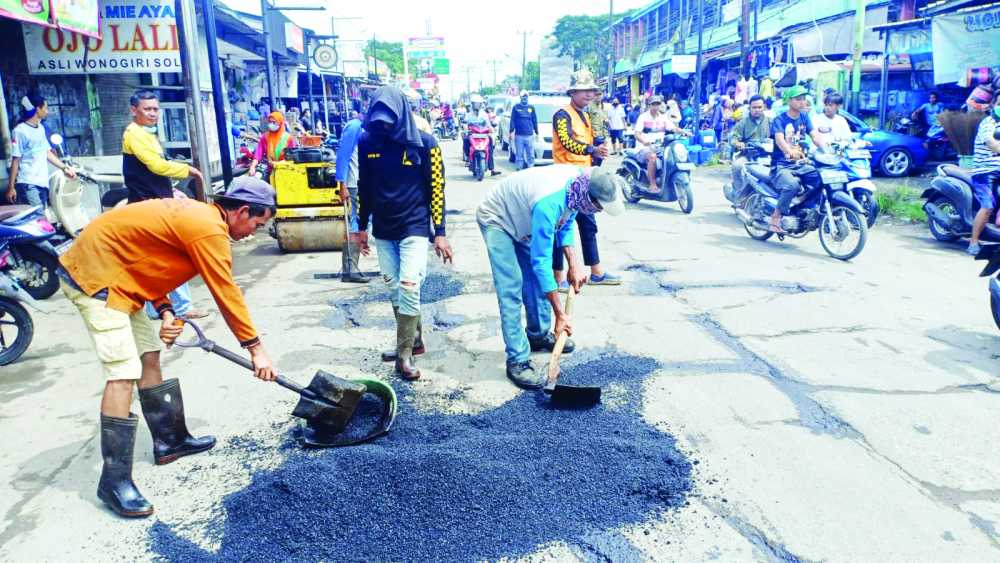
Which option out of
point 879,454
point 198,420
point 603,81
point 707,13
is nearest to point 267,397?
point 198,420

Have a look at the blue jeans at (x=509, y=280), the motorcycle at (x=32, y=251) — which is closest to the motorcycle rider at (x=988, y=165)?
the blue jeans at (x=509, y=280)

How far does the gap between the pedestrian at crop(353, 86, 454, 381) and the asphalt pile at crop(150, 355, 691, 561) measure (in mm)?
1034

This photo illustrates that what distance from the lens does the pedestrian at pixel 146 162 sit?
560 centimetres

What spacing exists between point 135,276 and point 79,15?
7206 millimetres

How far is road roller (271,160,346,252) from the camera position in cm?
862

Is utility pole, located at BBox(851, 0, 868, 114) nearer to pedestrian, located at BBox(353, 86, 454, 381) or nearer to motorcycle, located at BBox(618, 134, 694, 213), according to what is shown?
motorcycle, located at BBox(618, 134, 694, 213)

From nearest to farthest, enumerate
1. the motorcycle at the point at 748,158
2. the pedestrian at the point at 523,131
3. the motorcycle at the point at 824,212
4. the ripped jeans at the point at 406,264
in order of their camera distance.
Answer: the ripped jeans at the point at 406,264, the motorcycle at the point at 824,212, the motorcycle at the point at 748,158, the pedestrian at the point at 523,131

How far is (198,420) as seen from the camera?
432cm

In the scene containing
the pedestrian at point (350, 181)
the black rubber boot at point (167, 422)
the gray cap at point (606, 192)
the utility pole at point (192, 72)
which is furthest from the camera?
the utility pole at point (192, 72)

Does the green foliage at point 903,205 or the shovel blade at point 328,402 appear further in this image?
the green foliage at point 903,205

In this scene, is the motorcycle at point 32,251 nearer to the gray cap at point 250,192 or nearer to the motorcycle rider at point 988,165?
the gray cap at point 250,192

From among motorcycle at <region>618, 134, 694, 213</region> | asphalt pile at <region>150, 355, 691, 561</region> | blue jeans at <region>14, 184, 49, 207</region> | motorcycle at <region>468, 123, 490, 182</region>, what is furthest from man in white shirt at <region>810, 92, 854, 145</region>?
blue jeans at <region>14, 184, 49, 207</region>

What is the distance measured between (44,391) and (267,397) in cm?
151

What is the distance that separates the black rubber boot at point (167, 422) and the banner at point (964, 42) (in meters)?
14.4
